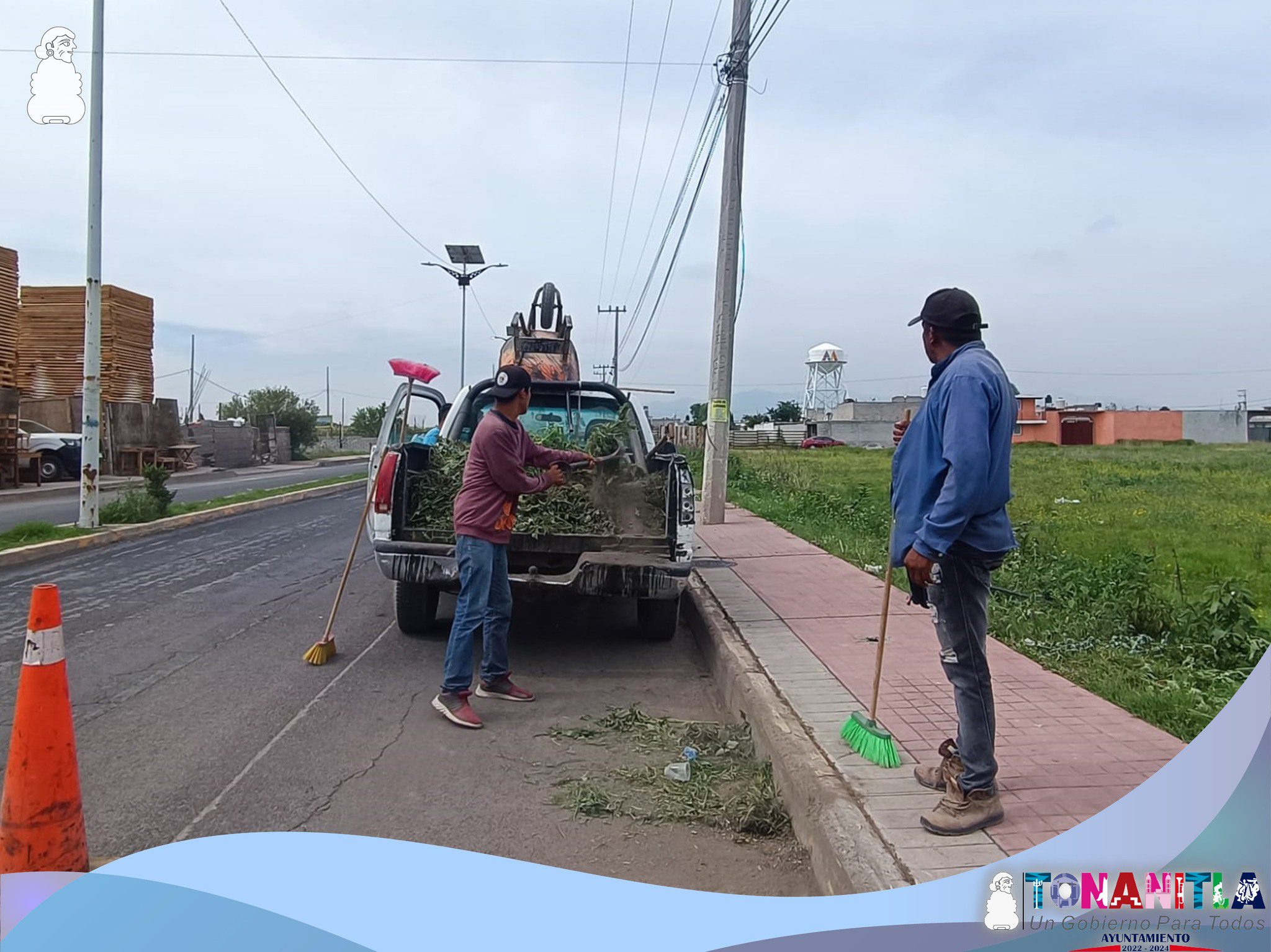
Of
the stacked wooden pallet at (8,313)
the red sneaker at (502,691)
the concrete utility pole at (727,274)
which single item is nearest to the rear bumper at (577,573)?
the red sneaker at (502,691)

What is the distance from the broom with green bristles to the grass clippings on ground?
1.35 ft

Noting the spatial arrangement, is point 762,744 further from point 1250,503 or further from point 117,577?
point 1250,503

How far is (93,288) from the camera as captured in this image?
1193 centimetres

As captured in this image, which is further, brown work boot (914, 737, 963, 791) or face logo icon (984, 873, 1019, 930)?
brown work boot (914, 737, 963, 791)

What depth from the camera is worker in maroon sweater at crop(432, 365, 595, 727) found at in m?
5.14

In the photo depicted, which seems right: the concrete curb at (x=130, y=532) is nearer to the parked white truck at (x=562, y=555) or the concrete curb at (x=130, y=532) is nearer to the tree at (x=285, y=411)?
the parked white truck at (x=562, y=555)

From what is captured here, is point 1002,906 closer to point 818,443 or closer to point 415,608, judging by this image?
point 415,608

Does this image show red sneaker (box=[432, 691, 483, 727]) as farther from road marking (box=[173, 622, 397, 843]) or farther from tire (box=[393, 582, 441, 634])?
tire (box=[393, 582, 441, 634])

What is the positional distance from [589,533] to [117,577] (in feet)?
18.7

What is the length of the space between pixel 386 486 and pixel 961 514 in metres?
4.00

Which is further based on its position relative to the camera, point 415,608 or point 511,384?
point 415,608

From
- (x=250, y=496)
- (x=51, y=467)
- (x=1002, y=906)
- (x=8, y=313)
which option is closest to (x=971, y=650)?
(x=1002, y=906)

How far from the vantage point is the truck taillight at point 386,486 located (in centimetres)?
615

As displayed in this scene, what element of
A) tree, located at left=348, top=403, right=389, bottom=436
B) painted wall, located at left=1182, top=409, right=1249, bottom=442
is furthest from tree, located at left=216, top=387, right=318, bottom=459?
painted wall, located at left=1182, top=409, right=1249, bottom=442
